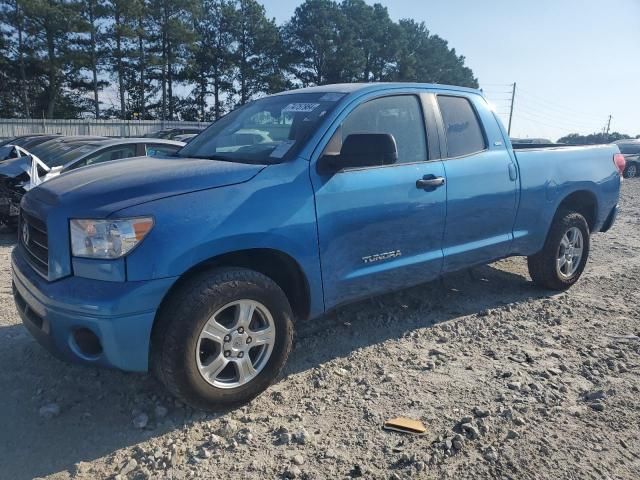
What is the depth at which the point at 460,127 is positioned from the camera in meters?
4.43

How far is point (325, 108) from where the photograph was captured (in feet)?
12.0

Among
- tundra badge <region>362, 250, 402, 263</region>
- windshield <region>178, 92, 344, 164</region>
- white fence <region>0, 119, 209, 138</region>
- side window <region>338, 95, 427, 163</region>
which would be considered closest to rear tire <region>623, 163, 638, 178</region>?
side window <region>338, 95, 427, 163</region>

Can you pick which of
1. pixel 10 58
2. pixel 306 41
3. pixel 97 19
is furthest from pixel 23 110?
pixel 306 41

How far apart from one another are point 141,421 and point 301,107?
2277 millimetres

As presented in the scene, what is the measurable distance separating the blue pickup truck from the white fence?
32.7m

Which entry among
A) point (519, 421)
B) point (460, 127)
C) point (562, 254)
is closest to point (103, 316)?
point (519, 421)

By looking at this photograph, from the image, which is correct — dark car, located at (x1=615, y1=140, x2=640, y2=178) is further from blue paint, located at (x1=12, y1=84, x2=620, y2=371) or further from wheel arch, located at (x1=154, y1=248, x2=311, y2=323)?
wheel arch, located at (x1=154, y1=248, x2=311, y2=323)

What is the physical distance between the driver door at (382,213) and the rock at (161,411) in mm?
1158

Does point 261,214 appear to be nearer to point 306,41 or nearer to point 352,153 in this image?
point 352,153

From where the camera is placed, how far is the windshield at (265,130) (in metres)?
3.55

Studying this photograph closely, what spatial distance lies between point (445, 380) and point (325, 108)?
1966mm

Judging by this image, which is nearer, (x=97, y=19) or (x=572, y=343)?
(x=572, y=343)

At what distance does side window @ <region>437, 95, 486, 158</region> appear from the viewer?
4309mm

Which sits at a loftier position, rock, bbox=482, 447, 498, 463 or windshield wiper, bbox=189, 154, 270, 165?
windshield wiper, bbox=189, 154, 270, 165
